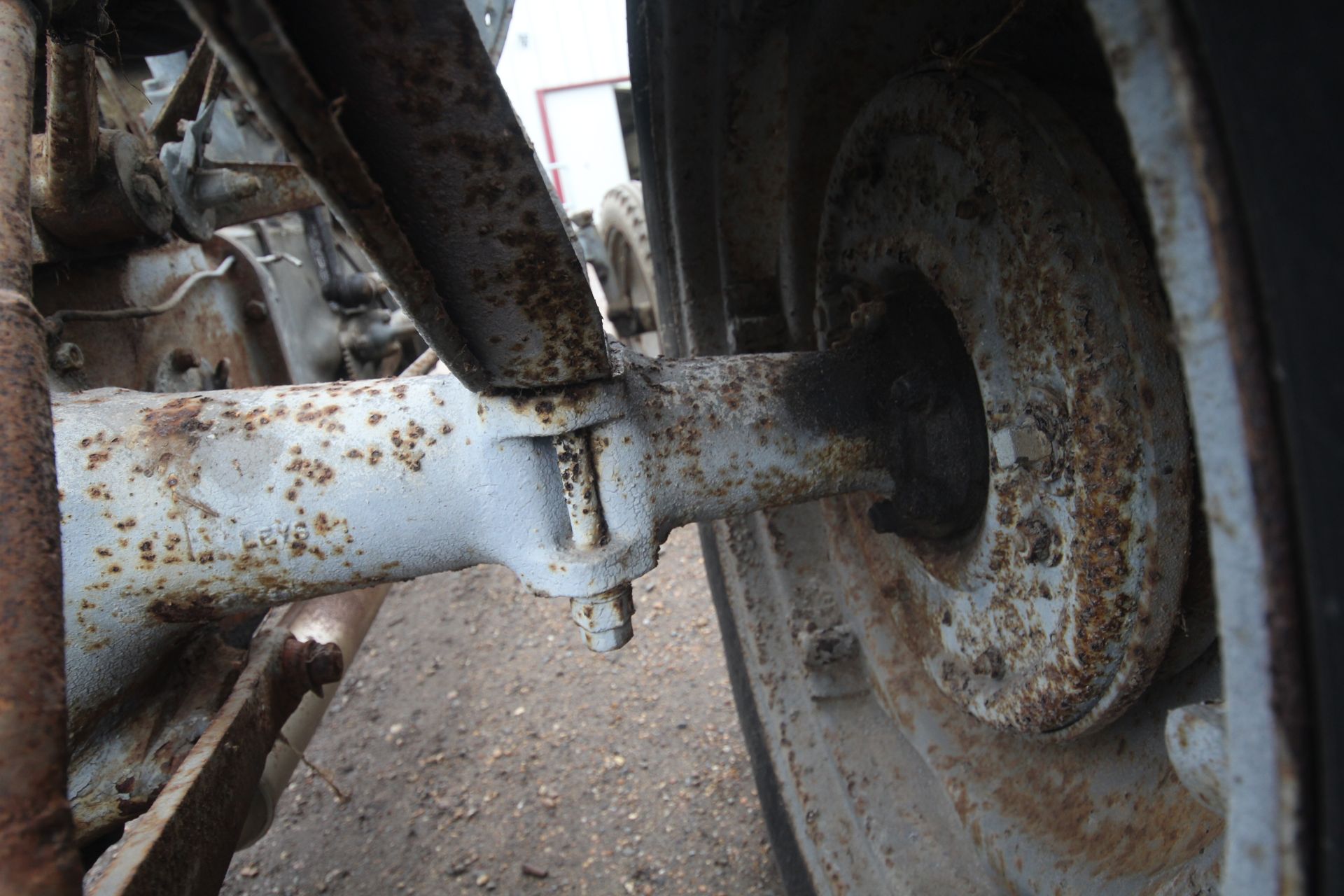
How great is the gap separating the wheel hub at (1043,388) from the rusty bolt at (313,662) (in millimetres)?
725

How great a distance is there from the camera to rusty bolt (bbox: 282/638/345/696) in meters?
0.98

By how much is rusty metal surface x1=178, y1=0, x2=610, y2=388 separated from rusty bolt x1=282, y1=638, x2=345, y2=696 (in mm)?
518

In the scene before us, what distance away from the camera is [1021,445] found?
733 millimetres

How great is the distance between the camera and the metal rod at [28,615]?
1.31 feet

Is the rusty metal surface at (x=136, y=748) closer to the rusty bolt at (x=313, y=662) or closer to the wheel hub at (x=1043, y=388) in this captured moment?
the rusty bolt at (x=313, y=662)

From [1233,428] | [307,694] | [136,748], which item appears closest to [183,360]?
[307,694]

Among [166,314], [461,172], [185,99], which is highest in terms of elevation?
[185,99]

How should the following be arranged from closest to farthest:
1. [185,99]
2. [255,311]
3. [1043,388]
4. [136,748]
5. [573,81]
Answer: [1043,388], [136,748], [185,99], [255,311], [573,81]

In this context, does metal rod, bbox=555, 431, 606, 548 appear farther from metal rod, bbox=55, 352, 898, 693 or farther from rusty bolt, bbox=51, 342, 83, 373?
rusty bolt, bbox=51, 342, 83, 373

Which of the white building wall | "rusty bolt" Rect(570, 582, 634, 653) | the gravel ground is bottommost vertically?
the gravel ground

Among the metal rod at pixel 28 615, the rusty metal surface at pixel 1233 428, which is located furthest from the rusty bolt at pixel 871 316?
the metal rod at pixel 28 615

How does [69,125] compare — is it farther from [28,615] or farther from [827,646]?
[827,646]

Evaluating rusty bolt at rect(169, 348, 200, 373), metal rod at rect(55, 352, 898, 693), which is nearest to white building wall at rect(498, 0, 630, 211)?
rusty bolt at rect(169, 348, 200, 373)

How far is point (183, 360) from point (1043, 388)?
1.23m
